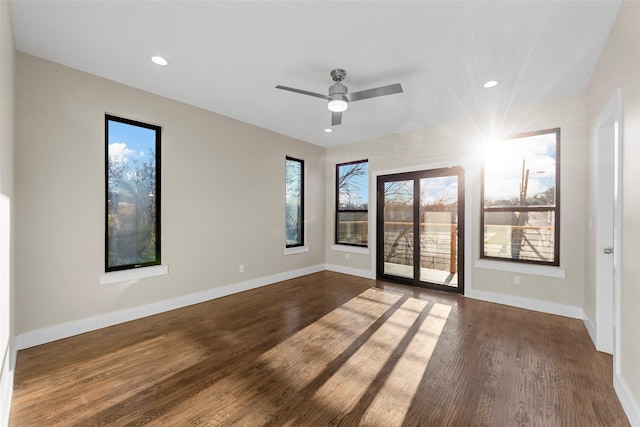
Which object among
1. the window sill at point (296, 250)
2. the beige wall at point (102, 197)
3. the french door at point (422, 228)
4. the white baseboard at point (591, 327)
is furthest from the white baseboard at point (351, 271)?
the white baseboard at point (591, 327)

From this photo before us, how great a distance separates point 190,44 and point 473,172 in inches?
161

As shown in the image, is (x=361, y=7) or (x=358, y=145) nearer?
(x=361, y=7)

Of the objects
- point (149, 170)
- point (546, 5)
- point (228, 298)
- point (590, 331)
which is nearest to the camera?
point (546, 5)

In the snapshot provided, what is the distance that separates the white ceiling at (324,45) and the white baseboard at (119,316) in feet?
8.90

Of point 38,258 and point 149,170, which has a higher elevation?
point 149,170

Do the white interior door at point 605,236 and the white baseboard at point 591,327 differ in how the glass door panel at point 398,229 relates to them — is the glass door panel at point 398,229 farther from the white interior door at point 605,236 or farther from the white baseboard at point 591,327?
the white interior door at point 605,236

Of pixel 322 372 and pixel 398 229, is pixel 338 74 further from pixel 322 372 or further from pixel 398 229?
pixel 398 229

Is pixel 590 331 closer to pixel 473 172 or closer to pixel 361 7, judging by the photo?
pixel 473 172

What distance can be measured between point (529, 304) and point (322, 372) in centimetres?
320

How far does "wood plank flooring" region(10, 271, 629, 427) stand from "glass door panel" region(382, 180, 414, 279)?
5.07ft

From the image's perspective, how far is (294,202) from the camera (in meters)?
5.50

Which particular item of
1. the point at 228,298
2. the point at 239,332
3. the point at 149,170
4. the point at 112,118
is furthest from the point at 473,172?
the point at 112,118

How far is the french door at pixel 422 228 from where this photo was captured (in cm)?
439

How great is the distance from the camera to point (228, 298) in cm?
404
